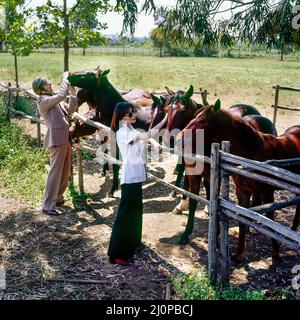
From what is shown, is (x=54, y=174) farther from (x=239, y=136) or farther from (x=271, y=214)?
(x=271, y=214)

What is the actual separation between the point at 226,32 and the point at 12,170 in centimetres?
477

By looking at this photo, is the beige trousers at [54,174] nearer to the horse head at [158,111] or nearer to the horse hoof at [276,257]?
the horse head at [158,111]

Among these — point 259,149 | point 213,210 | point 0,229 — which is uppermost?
point 259,149

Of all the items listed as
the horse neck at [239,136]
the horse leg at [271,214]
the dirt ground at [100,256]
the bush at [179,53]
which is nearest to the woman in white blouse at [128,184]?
the dirt ground at [100,256]

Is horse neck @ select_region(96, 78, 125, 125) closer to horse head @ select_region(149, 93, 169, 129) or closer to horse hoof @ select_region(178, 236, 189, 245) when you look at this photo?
horse head @ select_region(149, 93, 169, 129)

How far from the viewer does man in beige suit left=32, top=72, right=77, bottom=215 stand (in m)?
5.84

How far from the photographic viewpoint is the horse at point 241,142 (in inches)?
178

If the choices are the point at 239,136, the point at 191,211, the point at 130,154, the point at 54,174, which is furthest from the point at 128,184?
the point at 54,174

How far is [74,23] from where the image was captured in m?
9.91

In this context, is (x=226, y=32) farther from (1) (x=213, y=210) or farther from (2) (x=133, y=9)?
(1) (x=213, y=210)

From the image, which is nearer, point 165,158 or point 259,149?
point 259,149

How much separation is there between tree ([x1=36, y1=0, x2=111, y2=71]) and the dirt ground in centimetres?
447
